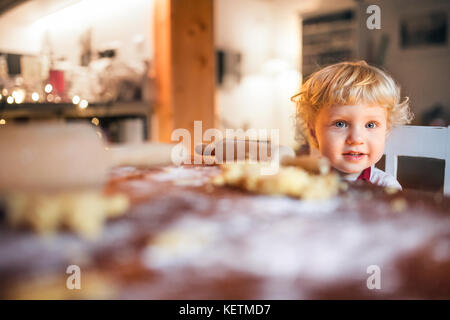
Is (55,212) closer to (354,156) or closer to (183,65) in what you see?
(354,156)

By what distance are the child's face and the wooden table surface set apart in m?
0.17

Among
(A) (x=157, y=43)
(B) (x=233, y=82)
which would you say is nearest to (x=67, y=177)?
(A) (x=157, y=43)

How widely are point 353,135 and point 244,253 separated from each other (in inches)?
11.8

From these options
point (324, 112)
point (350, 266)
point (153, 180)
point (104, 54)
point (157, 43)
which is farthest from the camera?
point (157, 43)

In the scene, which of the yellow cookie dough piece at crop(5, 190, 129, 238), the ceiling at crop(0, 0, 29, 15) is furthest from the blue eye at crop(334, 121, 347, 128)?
the ceiling at crop(0, 0, 29, 15)

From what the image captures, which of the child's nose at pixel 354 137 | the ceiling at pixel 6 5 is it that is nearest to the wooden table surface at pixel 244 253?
the child's nose at pixel 354 137

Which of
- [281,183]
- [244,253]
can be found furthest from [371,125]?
[244,253]

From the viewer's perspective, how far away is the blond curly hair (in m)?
0.48

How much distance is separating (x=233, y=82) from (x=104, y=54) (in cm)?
216

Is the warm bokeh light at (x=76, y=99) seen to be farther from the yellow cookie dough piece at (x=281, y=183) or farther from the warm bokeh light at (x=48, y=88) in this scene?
the yellow cookie dough piece at (x=281, y=183)

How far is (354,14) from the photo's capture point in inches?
106

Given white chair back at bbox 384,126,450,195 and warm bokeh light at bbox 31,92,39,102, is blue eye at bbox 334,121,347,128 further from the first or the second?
warm bokeh light at bbox 31,92,39,102
